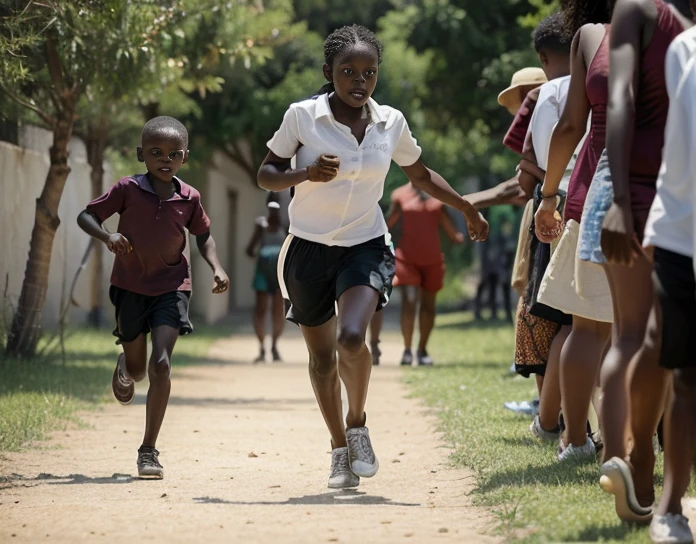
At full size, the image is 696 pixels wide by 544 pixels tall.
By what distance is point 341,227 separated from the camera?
613 centimetres

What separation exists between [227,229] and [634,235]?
25.0 meters

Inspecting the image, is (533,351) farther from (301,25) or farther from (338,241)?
(301,25)

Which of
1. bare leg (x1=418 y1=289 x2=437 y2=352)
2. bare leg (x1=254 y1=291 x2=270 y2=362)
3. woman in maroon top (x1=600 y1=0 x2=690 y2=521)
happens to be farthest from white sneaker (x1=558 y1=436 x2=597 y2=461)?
bare leg (x1=254 y1=291 x2=270 y2=362)

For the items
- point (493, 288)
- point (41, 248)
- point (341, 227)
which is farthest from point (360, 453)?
point (493, 288)

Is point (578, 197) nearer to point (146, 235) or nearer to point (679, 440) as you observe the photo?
point (679, 440)

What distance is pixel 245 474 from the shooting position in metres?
6.76

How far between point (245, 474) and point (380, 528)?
1.73 metres

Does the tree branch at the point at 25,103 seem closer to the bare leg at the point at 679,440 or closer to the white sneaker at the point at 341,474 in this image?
the white sneaker at the point at 341,474

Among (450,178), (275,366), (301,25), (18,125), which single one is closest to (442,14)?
(301,25)

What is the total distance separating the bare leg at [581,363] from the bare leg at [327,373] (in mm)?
1025

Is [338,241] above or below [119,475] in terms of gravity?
above

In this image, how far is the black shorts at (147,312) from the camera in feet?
22.7

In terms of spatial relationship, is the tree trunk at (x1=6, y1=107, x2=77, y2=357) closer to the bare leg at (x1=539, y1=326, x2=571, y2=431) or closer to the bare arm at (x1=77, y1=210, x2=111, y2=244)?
the bare arm at (x1=77, y1=210, x2=111, y2=244)

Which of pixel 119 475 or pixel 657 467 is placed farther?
pixel 119 475
